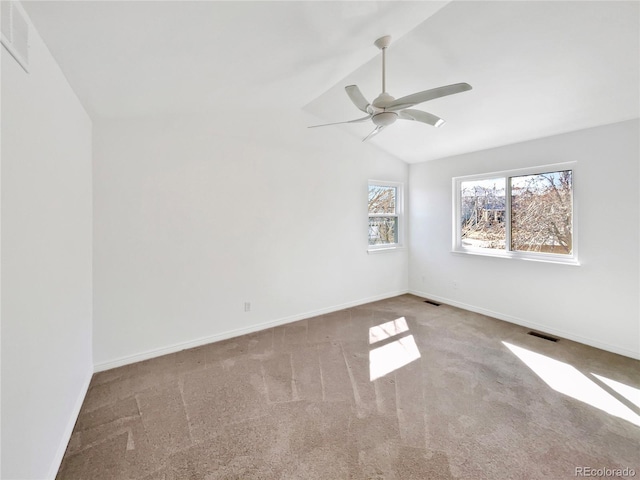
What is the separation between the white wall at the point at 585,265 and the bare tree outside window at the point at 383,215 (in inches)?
38.3

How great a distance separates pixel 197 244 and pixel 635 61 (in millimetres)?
4090

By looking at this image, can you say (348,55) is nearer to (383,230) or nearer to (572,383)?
(383,230)

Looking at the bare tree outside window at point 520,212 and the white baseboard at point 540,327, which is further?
the bare tree outside window at point 520,212

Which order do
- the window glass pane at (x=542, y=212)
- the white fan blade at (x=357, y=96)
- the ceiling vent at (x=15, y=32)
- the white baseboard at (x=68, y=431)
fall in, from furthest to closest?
1. the window glass pane at (x=542, y=212)
2. the white fan blade at (x=357, y=96)
3. the white baseboard at (x=68, y=431)
4. the ceiling vent at (x=15, y=32)

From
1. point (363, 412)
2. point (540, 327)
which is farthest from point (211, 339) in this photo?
point (540, 327)

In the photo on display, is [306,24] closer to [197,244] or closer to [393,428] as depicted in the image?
[197,244]

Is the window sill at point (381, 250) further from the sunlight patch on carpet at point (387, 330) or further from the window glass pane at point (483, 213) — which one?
the sunlight patch on carpet at point (387, 330)

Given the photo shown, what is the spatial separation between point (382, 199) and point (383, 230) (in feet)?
1.78

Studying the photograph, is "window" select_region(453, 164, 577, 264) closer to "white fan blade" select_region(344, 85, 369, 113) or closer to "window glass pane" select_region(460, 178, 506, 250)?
"window glass pane" select_region(460, 178, 506, 250)

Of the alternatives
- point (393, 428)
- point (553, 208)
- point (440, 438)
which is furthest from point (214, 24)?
point (553, 208)

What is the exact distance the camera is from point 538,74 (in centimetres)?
236

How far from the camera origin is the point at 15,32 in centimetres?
116

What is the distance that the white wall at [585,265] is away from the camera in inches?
110

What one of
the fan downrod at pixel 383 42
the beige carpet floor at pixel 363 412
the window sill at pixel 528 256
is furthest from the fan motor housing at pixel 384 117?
the window sill at pixel 528 256
